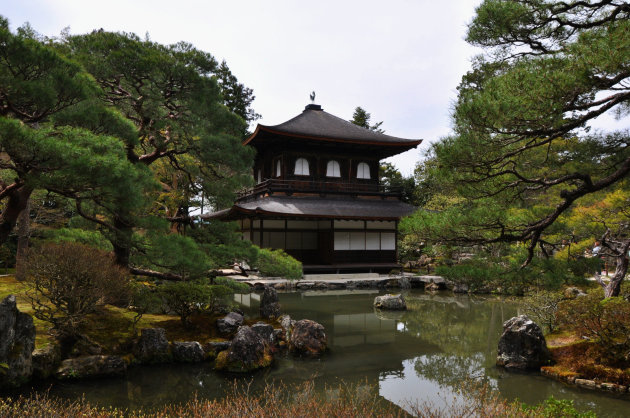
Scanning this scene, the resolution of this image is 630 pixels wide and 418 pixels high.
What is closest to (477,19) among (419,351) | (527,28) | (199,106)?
(527,28)

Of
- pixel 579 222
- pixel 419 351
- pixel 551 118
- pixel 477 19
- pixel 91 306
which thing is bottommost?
pixel 419 351

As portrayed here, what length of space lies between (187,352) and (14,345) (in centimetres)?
255

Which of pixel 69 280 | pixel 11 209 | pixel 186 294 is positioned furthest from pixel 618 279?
pixel 11 209

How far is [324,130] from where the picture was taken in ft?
67.9

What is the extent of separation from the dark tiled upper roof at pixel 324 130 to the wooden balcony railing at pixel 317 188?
217 cm

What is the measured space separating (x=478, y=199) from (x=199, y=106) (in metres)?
5.44

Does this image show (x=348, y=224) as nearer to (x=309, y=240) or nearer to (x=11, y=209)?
(x=309, y=240)

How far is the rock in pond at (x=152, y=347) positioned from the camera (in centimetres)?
714

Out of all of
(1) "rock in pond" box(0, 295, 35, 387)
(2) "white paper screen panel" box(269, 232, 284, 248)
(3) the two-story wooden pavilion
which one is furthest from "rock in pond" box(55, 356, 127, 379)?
(2) "white paper screen panel" box(269, 232, 284, 248)

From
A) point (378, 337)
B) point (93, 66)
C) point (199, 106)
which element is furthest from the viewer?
point (378, 337)

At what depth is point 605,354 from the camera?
6.64 meters

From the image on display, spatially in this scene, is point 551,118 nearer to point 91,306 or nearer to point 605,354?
point 605,354

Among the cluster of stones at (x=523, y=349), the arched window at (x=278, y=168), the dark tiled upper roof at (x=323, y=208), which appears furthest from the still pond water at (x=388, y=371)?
the arched window at (x=278, y=168)

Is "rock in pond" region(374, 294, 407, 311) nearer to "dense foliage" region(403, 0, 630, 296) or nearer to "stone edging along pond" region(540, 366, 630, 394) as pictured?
"stone edging along pond" region(540, 366, 630, 394)
